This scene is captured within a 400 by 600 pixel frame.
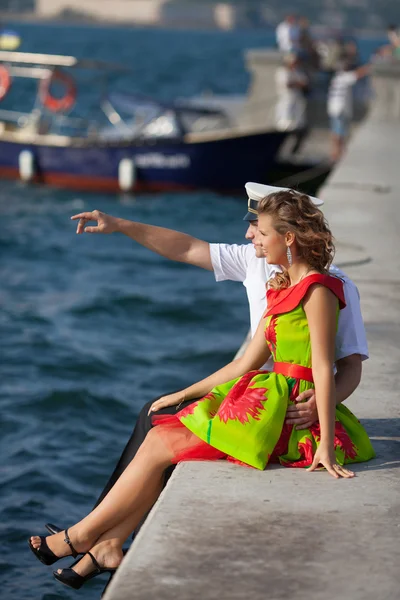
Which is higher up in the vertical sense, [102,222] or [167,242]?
[102,222]

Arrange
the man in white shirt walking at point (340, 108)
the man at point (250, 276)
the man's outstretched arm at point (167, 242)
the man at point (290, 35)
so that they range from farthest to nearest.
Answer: the man at point (290, 35) < the man in white shirt walking at point (340, 108) < the man's outstretched arm at point (167, 242) < the man at point (250, 276)

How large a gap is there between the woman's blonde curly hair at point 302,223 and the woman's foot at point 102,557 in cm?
123

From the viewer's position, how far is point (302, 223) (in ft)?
13.5

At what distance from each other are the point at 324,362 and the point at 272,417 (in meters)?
0.26

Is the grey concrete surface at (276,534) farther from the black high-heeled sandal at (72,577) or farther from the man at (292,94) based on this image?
the man at (292,94)

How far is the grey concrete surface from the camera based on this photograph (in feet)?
10.6

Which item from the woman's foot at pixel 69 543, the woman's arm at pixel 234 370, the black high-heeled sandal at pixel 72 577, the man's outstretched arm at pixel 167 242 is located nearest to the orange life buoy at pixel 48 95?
the man's outstretched arm at pixel 167 242

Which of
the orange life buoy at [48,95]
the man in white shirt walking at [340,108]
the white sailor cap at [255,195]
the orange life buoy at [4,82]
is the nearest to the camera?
the white sailor cap at [255,195]

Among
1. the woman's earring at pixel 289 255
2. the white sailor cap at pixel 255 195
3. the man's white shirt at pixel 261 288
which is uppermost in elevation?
the white sailor cap at pixel 255 195

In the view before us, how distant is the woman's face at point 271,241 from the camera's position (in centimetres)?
416

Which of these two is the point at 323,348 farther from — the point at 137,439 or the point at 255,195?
the point at 137,439

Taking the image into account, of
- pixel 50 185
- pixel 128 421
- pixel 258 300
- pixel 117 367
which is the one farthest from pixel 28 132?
pixel 258 300

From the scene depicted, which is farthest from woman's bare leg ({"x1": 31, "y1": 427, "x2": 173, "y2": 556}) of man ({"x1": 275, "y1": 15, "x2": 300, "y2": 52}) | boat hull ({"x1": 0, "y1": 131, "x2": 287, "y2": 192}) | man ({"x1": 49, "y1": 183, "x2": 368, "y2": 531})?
man ({"x1": 275, "y1": 15, "x2": 300, "y2": 52})

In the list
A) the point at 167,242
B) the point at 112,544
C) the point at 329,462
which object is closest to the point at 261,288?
the point at 167,242
